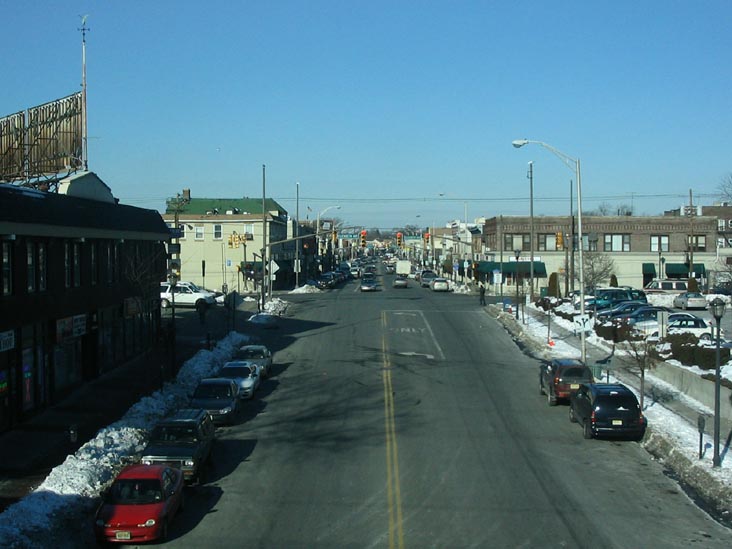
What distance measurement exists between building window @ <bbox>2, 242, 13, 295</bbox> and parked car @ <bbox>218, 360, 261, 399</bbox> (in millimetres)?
7984

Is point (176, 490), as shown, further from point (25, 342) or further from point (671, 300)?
point (671, 300)

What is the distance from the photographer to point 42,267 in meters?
25.5

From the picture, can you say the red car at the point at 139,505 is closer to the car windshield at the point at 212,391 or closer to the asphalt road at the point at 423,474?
the asphalt road at the point at 423,474

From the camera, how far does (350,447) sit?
2098 centimetres

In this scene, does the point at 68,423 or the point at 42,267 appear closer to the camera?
the point at 68,423

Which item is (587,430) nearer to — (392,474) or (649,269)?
(392,474)

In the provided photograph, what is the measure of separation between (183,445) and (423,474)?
5.59 meters

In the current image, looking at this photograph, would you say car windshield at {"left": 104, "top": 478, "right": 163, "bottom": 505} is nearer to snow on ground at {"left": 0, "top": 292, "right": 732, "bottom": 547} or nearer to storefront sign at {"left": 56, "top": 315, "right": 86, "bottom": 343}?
snow on ground at {"left": 0, "top": 292, "right": 732, "bottom": 547}

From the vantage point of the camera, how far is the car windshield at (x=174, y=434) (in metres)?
18.6

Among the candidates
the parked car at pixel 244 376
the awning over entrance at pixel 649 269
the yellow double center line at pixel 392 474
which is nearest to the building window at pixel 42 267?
the parked car at pixel 244 376

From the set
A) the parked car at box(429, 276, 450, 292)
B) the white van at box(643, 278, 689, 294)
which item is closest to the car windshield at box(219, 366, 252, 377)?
the white van at box(643, 278, 689, 294)

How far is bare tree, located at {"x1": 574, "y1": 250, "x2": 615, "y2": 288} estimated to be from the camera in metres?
68.9

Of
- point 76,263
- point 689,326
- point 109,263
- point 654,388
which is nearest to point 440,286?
point 689,326

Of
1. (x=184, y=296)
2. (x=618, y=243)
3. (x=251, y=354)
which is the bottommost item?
(x=251, y=354)
